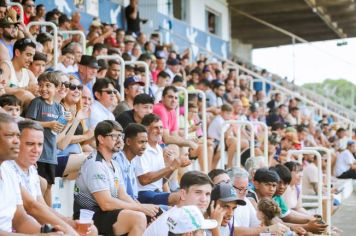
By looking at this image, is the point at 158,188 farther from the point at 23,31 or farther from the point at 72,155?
the point at 23,31

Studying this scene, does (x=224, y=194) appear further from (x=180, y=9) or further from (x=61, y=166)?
(x=180, y=9)

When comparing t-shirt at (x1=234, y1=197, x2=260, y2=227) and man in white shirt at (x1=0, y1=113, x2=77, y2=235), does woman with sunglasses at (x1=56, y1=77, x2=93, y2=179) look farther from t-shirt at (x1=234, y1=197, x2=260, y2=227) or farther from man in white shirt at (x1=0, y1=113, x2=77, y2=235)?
man in white shirt at (x1=0, y1=113, x2=77, y2=235)

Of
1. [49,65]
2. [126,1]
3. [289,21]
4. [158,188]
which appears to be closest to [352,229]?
[158,188]

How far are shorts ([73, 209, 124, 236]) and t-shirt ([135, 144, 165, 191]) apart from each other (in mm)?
1243

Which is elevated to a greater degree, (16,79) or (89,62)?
(89,62)

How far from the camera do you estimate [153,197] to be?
6.76m

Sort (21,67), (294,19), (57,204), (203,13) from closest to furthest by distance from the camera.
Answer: (57,204)
(21,67)
(203,13)
(294,19)

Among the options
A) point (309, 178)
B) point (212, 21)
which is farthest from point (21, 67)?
point (212, 21)

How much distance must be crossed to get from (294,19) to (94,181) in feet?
68.6

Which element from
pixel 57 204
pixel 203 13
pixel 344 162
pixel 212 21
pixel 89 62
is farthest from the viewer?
pixel 212 21

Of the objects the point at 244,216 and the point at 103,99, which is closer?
the point at 244,216

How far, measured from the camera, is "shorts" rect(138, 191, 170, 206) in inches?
262

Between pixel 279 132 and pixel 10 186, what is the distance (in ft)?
28.1

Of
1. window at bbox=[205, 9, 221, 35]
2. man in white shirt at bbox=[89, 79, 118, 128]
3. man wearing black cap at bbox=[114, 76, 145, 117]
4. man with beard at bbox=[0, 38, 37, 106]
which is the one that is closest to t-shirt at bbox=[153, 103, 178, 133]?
man wearing black cap at bbox=[114, 76, 145, 117]
